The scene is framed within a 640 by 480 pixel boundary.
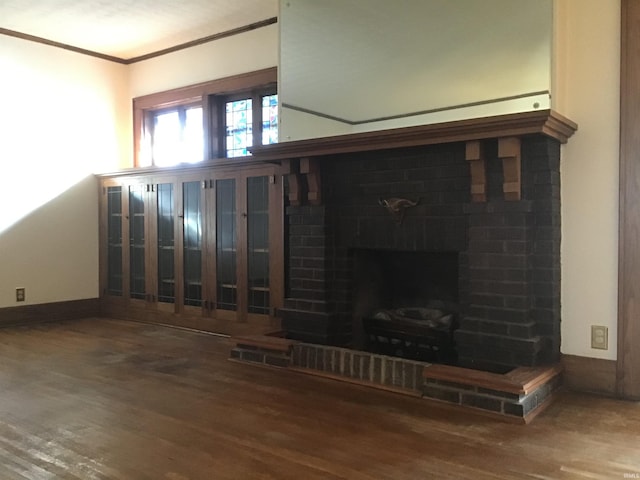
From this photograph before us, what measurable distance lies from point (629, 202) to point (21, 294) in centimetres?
466

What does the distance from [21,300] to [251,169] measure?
2398 mm

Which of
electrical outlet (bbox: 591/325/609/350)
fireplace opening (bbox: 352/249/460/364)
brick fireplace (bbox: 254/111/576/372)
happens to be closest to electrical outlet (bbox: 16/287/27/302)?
brick fireplace (bbox: 254/111/576/372)

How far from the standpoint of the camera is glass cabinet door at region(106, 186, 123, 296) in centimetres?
528

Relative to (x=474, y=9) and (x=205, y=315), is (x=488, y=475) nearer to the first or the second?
(x=474, y=9)

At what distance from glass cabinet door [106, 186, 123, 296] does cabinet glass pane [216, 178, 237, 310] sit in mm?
1289

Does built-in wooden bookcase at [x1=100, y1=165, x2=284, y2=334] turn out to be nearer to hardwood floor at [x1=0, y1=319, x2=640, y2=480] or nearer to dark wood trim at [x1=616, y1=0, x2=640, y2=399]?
hardwood floor at [x1=0, y1=319, x2=640, y2=480]

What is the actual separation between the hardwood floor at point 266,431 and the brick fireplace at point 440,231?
1.53 feet

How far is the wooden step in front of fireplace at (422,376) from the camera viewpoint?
8.47ft

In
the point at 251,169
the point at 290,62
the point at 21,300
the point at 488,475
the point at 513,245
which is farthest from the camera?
the point at 21,300

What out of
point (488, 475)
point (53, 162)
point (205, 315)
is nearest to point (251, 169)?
point (205, 315)

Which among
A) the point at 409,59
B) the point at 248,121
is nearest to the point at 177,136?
the point at 248,121

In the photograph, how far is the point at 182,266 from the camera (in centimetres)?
474

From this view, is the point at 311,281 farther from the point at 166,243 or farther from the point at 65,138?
the point at 65,138

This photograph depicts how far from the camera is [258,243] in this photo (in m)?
4.28
